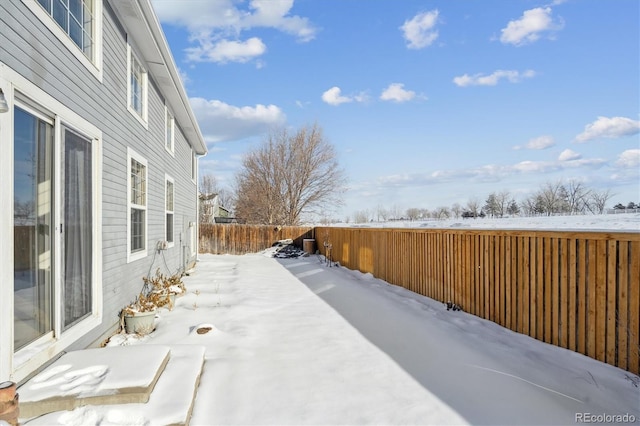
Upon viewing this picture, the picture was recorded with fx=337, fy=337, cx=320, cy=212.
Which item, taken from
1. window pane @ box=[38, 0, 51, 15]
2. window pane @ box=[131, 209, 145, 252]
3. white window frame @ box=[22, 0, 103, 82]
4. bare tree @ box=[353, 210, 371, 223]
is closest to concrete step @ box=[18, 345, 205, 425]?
window pane @ box=[131, 209, 145, 252]

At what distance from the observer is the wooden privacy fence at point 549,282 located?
2.70m

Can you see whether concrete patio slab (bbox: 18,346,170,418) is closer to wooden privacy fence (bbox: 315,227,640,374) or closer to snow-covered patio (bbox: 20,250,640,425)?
snow-covered patio (bbox: 20,250,640,425)

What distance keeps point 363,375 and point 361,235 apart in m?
5.87

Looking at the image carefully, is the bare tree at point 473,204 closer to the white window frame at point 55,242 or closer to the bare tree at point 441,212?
the bare tree at point 441,212

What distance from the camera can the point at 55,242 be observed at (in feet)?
8.44

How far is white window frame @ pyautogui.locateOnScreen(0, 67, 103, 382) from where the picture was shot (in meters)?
1.95

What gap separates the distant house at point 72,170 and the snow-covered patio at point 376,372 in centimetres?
65

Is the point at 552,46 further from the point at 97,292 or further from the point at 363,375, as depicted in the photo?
the point at 97,292

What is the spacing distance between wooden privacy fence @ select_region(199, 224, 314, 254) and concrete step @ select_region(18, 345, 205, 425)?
508 inches

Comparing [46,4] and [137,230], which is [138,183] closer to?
[137,230]

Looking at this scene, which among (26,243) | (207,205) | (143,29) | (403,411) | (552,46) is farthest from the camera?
(207,205)

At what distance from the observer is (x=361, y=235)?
28.5 ft

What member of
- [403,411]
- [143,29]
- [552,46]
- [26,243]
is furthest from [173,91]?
[552,46]

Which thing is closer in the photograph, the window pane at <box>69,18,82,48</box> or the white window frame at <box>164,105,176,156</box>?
the window pane at <box>69,18,82,48</box>
